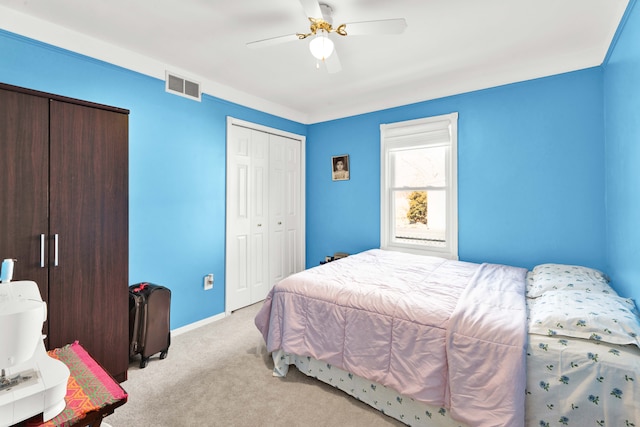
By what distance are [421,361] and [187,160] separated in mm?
2786

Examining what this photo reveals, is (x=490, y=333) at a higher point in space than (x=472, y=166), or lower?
lower

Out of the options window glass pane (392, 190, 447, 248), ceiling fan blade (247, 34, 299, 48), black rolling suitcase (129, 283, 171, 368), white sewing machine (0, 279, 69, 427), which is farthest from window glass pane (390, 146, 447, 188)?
white sewing machine (0, 279, 69, 427)

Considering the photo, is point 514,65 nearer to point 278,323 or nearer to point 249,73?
point 249,73

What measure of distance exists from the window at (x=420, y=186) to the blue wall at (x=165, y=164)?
198 centimetres

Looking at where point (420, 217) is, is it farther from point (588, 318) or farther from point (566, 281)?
point (588, 318)

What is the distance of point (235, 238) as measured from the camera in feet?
11.8

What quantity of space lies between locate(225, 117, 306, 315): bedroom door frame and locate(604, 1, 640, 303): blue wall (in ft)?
11.0

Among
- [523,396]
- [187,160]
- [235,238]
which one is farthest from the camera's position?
[235,238]

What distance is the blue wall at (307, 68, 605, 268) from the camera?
103 inches

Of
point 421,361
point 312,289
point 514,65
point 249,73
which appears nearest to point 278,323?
point 312,289

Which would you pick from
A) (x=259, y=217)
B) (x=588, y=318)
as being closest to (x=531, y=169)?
(x=588, y=318)

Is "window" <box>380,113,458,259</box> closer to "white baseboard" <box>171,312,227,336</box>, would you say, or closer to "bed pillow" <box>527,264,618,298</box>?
"bed pillow" <box>527,264,618,298</box>

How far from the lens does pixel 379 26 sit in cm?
188

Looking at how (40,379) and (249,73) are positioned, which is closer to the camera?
(40,379)
